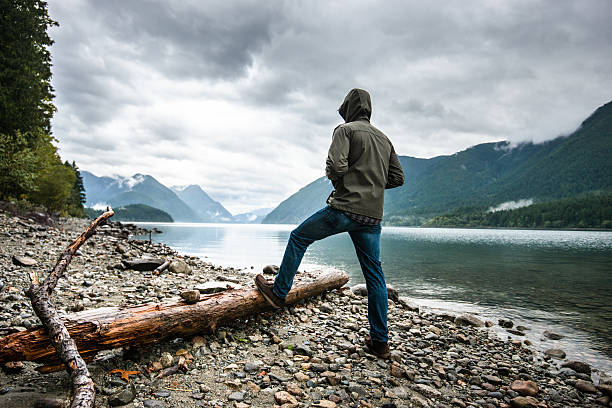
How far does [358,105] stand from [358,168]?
1165 mm

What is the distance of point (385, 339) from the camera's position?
477cm

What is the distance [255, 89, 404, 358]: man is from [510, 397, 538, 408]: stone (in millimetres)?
1661

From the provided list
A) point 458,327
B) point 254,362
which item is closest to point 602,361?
point 458,327

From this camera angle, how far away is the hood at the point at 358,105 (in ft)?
16.2

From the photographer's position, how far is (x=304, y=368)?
13.9 ft

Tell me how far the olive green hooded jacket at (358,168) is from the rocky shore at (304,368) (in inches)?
91.2

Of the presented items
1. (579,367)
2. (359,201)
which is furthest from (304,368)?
(579,367)

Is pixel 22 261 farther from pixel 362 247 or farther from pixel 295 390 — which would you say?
pixel 362 247

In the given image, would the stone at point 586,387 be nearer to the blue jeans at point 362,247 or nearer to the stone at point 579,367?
the stone at point 579,367

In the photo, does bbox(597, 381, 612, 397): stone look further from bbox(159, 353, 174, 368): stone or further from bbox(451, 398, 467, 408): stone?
bbox(159, 353, 174, 368): stone

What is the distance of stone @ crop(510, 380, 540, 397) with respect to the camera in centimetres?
429

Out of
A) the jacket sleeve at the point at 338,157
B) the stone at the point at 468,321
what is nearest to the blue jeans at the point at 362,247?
the jacket sleeve at the point at 338,157

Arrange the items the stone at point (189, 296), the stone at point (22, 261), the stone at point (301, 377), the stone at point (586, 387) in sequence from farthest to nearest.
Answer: the stone at point (22, 261), the stone at point (586, 387), the stone at point (189, 296), the stone at point (301, 377)

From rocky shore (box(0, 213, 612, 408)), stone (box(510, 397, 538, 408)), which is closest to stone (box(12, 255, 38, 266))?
rocky shore (box(0, 213, 612, 408))
